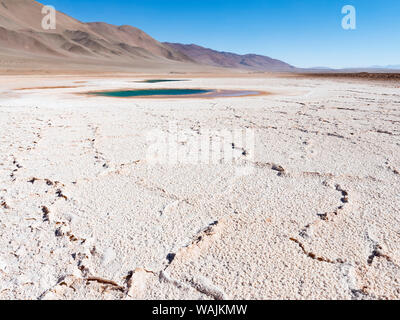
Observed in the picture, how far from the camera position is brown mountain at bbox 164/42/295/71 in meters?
160

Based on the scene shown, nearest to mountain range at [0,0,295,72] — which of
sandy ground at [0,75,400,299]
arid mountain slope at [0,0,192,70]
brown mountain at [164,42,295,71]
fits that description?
arid mountain slope at [0,0,192,70]

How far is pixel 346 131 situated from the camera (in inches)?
132

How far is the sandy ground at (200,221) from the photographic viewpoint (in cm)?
112

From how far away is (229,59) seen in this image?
17000cm

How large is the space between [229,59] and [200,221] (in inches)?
7045

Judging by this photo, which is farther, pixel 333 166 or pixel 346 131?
pixel 346 131

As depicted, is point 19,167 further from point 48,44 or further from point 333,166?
point 48,44

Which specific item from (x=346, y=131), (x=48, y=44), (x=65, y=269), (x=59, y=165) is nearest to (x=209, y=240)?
(x=65, y=269)

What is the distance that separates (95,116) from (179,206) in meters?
3.16
